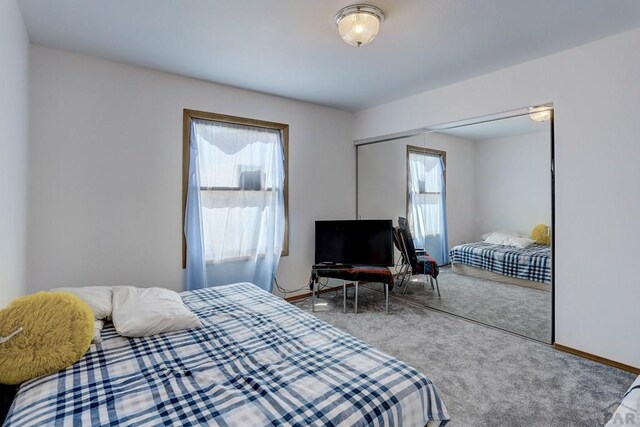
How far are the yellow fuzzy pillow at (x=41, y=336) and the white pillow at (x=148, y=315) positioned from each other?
0.24 metres

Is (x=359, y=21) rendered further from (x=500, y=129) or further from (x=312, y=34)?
(x=500, y=129)

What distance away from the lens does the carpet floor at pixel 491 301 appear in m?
2.94

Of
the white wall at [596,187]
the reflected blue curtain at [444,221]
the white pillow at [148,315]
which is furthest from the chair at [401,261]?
the white pillow at [148,315]

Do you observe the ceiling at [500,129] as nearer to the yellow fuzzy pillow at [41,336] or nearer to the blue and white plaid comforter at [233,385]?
the blue and white plaid comforter at [233,385]

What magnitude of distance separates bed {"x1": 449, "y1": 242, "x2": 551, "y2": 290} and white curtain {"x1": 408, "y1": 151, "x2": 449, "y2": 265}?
189 mm

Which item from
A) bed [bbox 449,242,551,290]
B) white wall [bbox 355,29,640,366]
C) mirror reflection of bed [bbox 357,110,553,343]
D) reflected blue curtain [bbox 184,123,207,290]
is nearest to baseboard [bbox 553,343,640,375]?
white wall [bbox 355,29,640,366]

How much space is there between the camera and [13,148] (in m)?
2.07

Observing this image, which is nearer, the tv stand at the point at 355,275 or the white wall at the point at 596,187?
the white wall at the point at 596,187

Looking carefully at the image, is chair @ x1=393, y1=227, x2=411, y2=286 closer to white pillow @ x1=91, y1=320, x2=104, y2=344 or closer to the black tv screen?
the black tv screen

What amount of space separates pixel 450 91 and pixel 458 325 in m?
2.48

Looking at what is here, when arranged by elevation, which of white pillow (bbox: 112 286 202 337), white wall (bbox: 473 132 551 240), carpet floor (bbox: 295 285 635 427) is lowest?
carpet floor (bbox: 295 285 635 427)

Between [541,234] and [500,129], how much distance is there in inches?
42.3

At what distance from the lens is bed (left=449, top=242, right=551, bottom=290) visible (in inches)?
115

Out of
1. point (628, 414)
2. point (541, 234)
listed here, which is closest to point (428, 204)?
point (541, 234)
